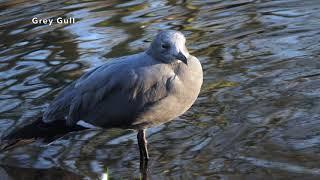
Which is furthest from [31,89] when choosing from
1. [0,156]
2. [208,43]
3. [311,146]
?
[311,146]

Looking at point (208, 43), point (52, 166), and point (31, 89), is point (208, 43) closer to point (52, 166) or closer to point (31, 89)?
point (31, 89)

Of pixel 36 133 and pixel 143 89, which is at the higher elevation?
pixel 143 89

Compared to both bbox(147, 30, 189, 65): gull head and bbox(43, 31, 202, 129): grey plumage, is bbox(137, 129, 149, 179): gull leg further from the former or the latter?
bbox(147, 30, 189, 65): gull head

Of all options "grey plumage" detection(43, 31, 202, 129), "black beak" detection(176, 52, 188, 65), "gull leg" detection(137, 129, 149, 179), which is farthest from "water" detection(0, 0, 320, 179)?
"black beak" detection(176, 52, 188, 65)

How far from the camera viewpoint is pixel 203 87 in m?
7.27

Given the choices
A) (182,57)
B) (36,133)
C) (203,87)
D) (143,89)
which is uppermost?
(182,57)

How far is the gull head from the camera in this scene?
17.7ft

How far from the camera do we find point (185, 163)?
569 centimetres

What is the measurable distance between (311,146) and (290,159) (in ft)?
0.96

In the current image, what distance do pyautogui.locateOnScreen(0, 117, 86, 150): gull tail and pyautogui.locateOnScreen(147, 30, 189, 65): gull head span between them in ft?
2.89

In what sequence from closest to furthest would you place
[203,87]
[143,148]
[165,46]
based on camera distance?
[165,46]
[143,148]
[203,87]

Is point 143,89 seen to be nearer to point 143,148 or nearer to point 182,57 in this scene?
point 182,57

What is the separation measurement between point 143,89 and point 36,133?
106cm

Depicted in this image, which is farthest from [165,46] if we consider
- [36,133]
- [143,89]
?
[36,133]
